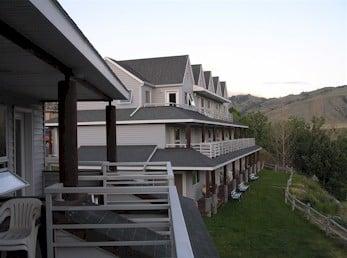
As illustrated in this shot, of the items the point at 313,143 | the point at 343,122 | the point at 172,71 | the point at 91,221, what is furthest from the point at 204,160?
the point at 343,122

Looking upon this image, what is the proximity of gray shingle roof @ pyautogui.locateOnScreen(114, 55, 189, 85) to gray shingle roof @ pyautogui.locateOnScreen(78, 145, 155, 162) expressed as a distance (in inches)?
209

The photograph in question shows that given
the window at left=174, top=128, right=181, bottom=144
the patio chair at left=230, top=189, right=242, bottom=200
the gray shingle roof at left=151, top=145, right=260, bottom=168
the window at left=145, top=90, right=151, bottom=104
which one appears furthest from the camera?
the window at left=145, top=90, right=151, bottom=104

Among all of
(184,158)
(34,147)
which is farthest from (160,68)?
(34,147)

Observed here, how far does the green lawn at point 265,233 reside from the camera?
1789 cm

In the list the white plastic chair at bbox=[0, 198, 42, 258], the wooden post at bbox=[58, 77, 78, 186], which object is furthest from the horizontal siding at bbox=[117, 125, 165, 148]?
the white plastic chair at bbox=[0, 198, 42, 258]

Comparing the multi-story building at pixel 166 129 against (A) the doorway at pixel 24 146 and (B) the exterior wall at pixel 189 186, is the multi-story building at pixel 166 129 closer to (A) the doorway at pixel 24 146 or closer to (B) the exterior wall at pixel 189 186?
(B) the exterior wall at pixel 189 186

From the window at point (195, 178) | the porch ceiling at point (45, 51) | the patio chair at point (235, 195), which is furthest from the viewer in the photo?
the patio chair at point (235, 195)

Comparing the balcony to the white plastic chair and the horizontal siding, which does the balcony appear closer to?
the horizontal siding

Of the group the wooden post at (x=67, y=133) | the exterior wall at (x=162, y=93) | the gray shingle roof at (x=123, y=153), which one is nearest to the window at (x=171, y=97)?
the exterior wall at (x=162, y=93)

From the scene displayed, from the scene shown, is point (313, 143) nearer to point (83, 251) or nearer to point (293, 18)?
point (293, 18)

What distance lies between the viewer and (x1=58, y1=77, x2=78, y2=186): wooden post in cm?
675

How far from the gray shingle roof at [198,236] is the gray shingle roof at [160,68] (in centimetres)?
1979

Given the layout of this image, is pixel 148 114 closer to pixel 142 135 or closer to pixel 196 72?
pixel 142 135

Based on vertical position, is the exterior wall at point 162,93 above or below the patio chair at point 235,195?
above
